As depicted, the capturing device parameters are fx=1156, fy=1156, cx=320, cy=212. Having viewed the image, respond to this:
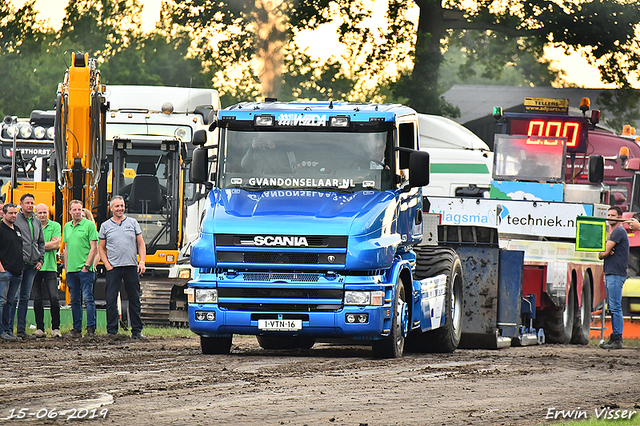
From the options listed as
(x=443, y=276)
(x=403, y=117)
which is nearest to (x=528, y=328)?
(x=443, y=276)

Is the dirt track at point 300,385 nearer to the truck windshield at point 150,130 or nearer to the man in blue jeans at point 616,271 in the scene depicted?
the man in blue jeans at point 616,271

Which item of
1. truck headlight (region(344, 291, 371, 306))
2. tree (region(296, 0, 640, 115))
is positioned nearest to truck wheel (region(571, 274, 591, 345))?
truck headlight (region(344, 291, 371, 306))

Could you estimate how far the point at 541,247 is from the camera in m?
18.6

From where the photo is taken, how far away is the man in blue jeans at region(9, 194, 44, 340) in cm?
1648

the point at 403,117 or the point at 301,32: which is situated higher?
the point at 301,32

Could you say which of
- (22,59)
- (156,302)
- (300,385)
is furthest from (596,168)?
(22,59)

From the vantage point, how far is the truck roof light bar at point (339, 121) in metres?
13.4

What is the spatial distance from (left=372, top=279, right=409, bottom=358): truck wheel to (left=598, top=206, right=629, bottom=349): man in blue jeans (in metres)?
5.57

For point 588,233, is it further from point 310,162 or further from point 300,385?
point 300,385

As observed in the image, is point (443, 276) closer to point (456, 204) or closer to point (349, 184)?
point (349, 184)

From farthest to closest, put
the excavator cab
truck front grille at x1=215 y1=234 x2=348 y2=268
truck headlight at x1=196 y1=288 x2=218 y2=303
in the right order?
the excavator cab < truck headlight at x1=196 y1=288 x2=218 y2=303 < truck front grille at x1=215 y1=234 x2=348 y2=268

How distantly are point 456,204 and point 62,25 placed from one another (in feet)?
126

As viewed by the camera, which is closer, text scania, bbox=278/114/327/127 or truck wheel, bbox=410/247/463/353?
text scania, bbox=278/114/327/127

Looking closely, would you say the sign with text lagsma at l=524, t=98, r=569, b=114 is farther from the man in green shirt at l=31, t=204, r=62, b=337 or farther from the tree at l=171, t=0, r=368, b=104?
the man in green shirt at l=31, t=204, r=62, b=337
